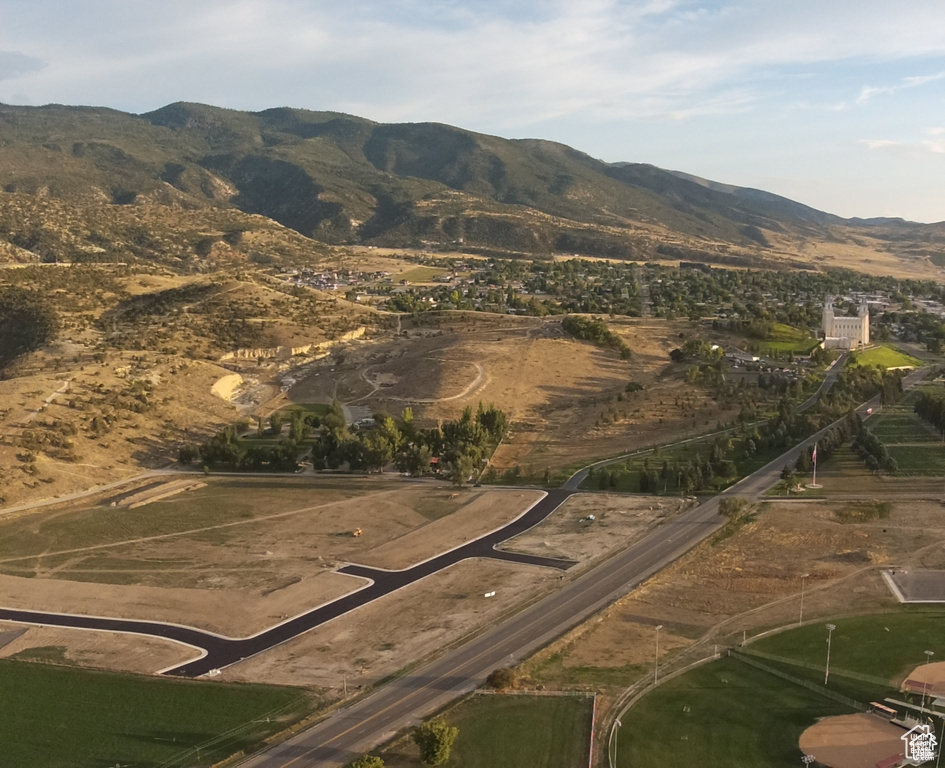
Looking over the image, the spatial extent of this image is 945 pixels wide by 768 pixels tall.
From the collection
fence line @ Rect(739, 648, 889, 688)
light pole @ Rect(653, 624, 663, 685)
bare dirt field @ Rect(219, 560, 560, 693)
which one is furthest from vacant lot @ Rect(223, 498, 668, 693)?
fence line @ Rect(739, 648, 889, 688)

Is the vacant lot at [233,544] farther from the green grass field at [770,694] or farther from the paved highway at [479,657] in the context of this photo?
the green grass field at [770,694]

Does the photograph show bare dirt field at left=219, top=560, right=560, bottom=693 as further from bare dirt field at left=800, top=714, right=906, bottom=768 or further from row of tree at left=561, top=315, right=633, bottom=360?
row of tree at left=561, top=315, right=633, bottom=360

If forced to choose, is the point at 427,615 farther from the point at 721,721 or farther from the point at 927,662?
the point at 927,662

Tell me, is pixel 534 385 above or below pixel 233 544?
above

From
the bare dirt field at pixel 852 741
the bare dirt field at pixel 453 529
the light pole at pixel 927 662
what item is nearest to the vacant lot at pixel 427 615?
the bare dirt field at pixel 453 529

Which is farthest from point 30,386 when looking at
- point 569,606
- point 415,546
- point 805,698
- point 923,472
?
point 923,472

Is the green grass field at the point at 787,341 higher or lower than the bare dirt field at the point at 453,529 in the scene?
higher

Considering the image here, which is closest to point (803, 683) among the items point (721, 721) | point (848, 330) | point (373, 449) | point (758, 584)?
point (721, 721)
